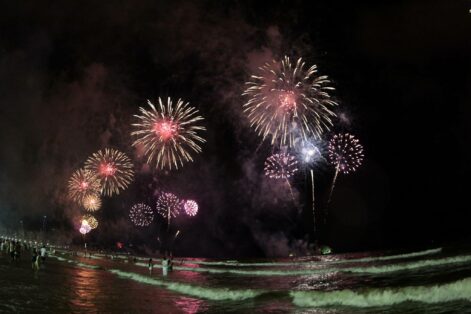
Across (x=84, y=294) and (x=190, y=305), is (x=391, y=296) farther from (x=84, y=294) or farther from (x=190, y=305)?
(x=84, y=294)

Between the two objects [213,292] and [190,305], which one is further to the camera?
[213,292]

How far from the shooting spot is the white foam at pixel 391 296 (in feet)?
83.0

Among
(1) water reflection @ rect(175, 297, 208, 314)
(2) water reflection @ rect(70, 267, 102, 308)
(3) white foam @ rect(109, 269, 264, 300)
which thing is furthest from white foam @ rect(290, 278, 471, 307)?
(2) water reflection @ rect(70, 267, 102, 308)

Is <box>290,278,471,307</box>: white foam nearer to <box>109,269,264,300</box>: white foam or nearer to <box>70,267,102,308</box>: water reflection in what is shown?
<box>109,269,264,300</box>: white foam

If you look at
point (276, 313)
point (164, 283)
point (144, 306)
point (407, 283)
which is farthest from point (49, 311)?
point (407, 283)

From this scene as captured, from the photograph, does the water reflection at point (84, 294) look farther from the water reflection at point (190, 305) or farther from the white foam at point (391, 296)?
the white foam at point (391, 296)

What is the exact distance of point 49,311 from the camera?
2428cm

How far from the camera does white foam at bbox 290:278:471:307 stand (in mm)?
25297

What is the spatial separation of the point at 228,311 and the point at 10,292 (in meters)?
15.0

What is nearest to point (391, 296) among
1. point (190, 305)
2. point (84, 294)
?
point (190, 305)

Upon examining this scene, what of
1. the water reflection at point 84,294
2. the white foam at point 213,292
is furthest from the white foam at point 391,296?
the water reflection at point 84,294

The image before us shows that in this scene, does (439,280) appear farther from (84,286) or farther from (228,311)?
(84,286)

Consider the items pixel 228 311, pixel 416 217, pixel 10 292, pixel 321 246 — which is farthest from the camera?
pixel 321 246

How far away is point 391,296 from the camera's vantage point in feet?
92.8
